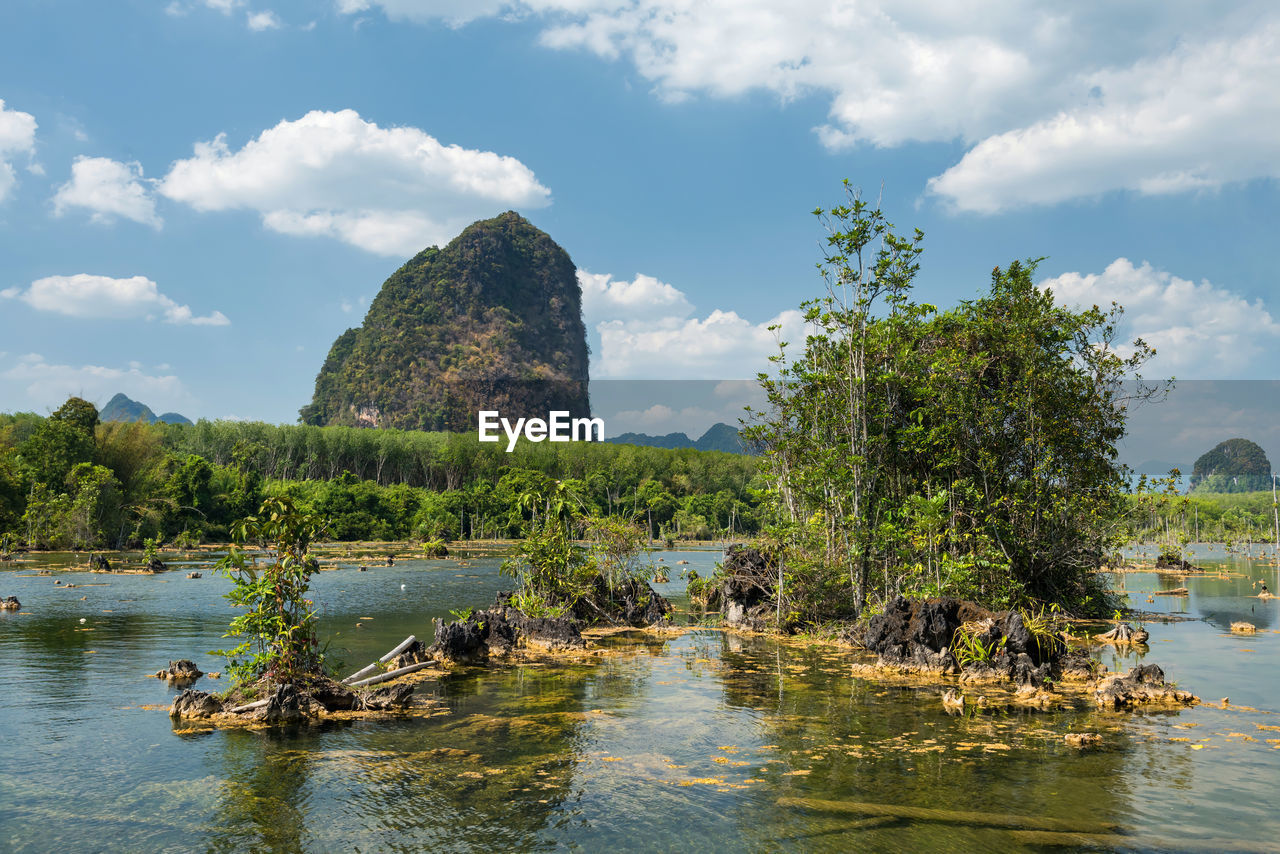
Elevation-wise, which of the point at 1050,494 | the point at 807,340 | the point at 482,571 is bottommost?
the point at 482,571

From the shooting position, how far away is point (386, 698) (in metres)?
13.1

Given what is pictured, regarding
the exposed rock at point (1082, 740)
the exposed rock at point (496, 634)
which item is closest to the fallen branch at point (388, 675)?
the exposed rock at point (496, 634)

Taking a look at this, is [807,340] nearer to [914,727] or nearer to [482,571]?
[914,727]

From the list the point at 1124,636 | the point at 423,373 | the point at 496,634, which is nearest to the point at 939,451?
the point at 1124,636

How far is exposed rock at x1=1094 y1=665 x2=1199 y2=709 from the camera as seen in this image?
13.6 meters

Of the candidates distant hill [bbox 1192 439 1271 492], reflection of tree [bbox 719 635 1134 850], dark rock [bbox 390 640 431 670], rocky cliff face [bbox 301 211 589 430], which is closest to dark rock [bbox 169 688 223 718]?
dark rock [bbox 390 640 431 670]

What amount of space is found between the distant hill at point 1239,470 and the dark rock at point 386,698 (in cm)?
21478

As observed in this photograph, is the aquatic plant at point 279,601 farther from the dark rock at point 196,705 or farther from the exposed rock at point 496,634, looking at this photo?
the exposed rock at point 496,634

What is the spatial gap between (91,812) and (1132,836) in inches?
439

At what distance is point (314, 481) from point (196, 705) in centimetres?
7475

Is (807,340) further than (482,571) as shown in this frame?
No

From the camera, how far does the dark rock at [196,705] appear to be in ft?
40.2

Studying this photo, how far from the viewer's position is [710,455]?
122m

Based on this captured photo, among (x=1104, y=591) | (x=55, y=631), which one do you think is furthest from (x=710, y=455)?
(x=55, y=631)
